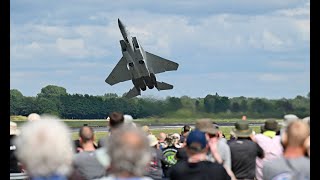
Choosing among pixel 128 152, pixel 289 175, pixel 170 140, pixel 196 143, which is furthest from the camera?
pixel 170 140

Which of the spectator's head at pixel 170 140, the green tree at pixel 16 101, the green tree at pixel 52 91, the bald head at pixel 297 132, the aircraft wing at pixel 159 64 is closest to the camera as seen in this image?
the bald head at pixel 297 132

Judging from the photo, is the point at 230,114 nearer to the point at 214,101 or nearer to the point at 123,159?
the point at 214,101

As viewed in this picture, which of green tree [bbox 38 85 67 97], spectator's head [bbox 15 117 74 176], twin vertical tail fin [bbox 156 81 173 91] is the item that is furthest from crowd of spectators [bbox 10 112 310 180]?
green tree [bbox 38 85 67 97]

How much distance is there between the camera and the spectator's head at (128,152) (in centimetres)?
413

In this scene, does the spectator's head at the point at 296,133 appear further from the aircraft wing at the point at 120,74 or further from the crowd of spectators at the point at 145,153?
the aircraft wing at the point at 120,74

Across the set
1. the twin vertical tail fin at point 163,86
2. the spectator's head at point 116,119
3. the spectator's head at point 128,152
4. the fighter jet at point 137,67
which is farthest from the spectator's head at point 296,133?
the twin vertical tail fin at point 163,86

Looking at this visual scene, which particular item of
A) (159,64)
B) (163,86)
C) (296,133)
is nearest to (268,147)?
(296,133)

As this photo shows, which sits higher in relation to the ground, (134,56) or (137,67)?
(134,56)

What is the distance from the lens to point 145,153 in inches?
164

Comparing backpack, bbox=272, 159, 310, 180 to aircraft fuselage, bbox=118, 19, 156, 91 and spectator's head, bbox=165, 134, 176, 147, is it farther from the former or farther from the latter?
aircraft fuselage, bbox=118, 19, 156, 91

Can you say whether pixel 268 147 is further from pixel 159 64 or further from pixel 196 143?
pixel 159 64

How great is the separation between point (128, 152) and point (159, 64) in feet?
126

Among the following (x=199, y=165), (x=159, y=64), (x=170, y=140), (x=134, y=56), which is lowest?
(x=170, y=140)
